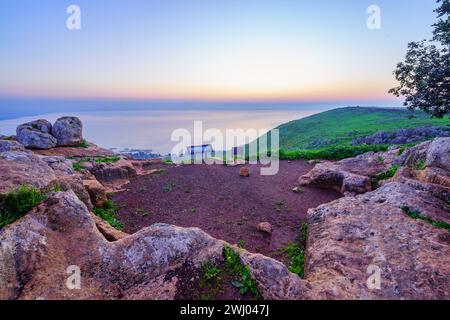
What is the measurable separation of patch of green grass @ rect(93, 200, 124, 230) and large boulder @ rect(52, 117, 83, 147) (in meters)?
14.4

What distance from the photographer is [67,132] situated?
22.1 meters

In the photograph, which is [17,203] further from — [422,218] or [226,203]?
[422,218]

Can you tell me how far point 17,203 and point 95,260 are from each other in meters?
2.32

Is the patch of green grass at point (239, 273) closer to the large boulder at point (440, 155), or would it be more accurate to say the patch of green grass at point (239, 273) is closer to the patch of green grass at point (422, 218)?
the patch of green grass at point (422, 218)

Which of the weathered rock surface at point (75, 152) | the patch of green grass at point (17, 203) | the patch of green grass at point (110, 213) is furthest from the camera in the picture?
the weathered rock surface at point (75, 152)

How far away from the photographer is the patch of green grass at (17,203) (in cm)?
501

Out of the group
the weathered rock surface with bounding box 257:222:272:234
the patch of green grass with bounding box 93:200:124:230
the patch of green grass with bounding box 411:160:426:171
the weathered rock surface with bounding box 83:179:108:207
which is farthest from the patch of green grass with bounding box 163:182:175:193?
the patch of green grass with bounding box 411:160:426:171

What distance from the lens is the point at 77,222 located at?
5.45 meters

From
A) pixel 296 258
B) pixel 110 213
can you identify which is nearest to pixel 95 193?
pixel 110 213

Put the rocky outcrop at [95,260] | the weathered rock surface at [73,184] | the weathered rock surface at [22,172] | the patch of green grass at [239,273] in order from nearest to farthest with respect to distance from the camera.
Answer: the rocky outcrop at [95,260]
the patch of green grass at [239,273]
the weathered rock surface at [22,172]
the weathered rock surface at [73,184]

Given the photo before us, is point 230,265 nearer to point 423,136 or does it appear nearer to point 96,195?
point 96,195

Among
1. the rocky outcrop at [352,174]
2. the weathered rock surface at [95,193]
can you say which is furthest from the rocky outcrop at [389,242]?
the weathered rock surface at [95,193]

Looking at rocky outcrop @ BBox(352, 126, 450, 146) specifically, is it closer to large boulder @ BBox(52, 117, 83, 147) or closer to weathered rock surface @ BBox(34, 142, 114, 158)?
weathered rock surface @ BBox(34, 142, 114, 158)

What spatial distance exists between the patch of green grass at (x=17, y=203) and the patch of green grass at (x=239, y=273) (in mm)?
4452
